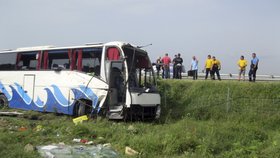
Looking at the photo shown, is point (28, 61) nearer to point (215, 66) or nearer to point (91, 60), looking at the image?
point (91, 60)

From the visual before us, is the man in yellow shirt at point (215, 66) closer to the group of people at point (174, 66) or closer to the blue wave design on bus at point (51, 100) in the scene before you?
the group of people at point (174, 66)

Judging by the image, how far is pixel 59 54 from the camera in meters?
Result: 15.4

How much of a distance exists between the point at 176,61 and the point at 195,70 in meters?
1.33

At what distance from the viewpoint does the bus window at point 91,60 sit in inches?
550

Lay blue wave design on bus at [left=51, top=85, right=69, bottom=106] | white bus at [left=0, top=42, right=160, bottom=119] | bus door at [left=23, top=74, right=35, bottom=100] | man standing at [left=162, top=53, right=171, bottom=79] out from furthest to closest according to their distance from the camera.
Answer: man standing at [left=162, top=53, right=171, bottom=79]
bus door at [left=23, top=74, right=35, bottom=100]
blue wave design on bus at [left=51, top=85, right=69, bottom=106]
white bus at [left=0, top=42, right=160, bottom=119]

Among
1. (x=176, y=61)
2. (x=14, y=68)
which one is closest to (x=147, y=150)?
(x=14, y=68)

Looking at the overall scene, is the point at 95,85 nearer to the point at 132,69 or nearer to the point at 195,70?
the point at 132,69

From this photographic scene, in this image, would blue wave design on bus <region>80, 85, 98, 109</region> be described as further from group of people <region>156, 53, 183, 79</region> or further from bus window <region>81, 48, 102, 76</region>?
group of people <region>156, 53, 183, 79</region>

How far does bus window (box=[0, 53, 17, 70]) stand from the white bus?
1.00 ft

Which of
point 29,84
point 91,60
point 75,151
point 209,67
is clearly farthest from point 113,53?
point 209,67

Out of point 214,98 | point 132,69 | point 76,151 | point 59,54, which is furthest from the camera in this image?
point 214,98

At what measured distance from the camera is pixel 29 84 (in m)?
16.2

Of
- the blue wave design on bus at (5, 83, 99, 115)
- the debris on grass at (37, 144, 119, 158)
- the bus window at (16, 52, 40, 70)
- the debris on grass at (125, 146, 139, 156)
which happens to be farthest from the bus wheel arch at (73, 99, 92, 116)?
the debris on grass at (125, 146, 139, 156)

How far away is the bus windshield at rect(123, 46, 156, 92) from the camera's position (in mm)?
13633
